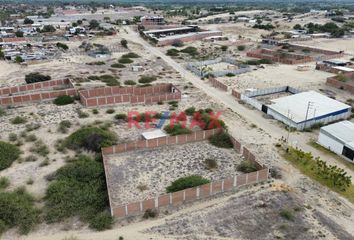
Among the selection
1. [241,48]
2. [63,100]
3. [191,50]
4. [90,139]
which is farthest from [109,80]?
[241,48]

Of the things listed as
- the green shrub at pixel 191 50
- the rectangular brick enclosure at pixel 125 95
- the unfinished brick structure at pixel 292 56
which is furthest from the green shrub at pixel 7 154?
the unfinished brick structure at pixel 292 56

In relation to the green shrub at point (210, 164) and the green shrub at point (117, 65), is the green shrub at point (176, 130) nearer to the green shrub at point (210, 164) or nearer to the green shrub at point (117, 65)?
the green shrub at point (210, 164)

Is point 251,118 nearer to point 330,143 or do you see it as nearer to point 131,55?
point 330,143

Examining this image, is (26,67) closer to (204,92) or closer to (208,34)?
(204,92)

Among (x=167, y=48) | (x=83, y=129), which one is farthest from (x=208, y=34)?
(x=83, y=129)

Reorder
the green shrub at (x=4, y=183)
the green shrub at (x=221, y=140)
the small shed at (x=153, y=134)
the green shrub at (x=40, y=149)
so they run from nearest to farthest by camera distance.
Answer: the green shrub at (x=4, y=183)
the green shrub at (x=40, y=149)
the green shrub at (x=221, y=140)
the small shed at (x=153, y=134)

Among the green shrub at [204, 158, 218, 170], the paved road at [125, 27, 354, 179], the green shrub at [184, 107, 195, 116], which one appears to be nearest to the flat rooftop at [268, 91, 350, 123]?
the paved road at [125, 27, 354, 179]
